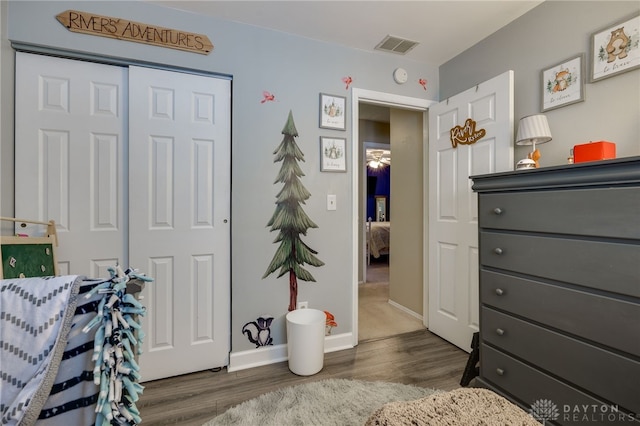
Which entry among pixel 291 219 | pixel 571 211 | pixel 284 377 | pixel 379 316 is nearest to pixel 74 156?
pixel 291 219

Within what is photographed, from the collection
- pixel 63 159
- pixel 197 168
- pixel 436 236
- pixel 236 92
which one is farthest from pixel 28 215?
pixel 436 236

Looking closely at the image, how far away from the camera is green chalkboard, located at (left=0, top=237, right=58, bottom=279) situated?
4.62ft

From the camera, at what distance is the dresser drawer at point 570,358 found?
1065 mm

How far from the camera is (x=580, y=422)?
3.90 ft

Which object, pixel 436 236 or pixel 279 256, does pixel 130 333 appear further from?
pixel 436 236

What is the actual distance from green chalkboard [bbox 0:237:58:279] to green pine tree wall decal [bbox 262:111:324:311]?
126 cm

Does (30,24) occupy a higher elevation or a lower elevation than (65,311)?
higher

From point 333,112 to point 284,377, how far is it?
79.4 inches

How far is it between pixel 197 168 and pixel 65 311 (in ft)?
4.66

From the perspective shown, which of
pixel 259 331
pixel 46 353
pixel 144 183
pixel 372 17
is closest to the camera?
pixel 46 353

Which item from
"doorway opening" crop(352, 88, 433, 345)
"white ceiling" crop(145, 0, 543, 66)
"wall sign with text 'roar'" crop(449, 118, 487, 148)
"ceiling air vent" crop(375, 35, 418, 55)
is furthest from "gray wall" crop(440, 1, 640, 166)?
"doorway opening" crop(352, 88, 433, 345)

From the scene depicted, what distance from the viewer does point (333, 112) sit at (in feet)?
7.55

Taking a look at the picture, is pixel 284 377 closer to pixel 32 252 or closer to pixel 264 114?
pixel 32 252

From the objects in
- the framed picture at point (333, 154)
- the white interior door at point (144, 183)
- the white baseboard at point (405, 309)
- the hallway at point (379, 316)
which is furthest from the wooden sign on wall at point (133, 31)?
the white baseboard at point (405, 309)
